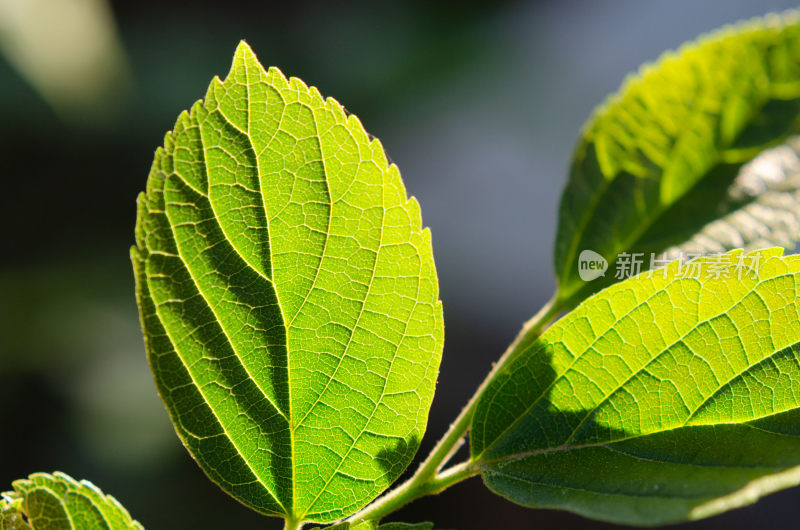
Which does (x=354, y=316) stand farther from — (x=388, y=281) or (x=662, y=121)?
(x=662, y=121)

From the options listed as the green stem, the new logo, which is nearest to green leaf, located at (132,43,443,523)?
the green stem

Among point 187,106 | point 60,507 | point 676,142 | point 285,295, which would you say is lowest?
point 60,507

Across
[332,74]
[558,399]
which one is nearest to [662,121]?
[558,399]

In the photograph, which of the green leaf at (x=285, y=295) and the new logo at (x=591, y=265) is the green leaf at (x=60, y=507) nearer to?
the green leaf at (x=285, y=295)

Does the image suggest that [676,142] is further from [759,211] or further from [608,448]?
[608,448]

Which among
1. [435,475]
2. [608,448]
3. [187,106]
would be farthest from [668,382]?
[187,106]

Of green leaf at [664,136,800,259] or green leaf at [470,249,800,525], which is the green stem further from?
green leaf at [664,136,800,259]
